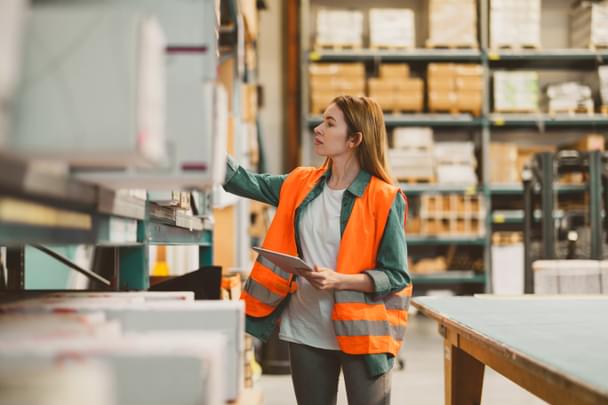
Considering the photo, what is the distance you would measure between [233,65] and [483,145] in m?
4.17

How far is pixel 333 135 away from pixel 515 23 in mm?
6179

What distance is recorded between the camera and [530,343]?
192 centimetres

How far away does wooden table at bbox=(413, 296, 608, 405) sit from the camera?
1.55 m

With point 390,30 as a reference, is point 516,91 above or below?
below

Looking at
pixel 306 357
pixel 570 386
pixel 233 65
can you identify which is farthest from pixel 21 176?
pixel 233 65

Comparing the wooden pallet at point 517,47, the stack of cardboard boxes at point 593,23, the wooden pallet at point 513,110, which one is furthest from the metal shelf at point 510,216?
the stack of cardboard boxes at point 593,23

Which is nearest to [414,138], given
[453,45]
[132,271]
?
[453,45]

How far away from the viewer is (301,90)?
8117 millimetres

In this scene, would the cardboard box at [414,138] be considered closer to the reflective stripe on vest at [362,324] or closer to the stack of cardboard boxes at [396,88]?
the stack of cardboard boxes at [396,88]

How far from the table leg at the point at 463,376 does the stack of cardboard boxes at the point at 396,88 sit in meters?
5.09

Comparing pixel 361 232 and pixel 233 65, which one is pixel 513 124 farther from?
pixel 361 232

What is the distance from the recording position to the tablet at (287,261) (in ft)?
6.82

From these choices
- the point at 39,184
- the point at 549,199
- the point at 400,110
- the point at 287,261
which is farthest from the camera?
the point at 400,110

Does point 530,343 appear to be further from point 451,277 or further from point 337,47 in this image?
point 337,47
